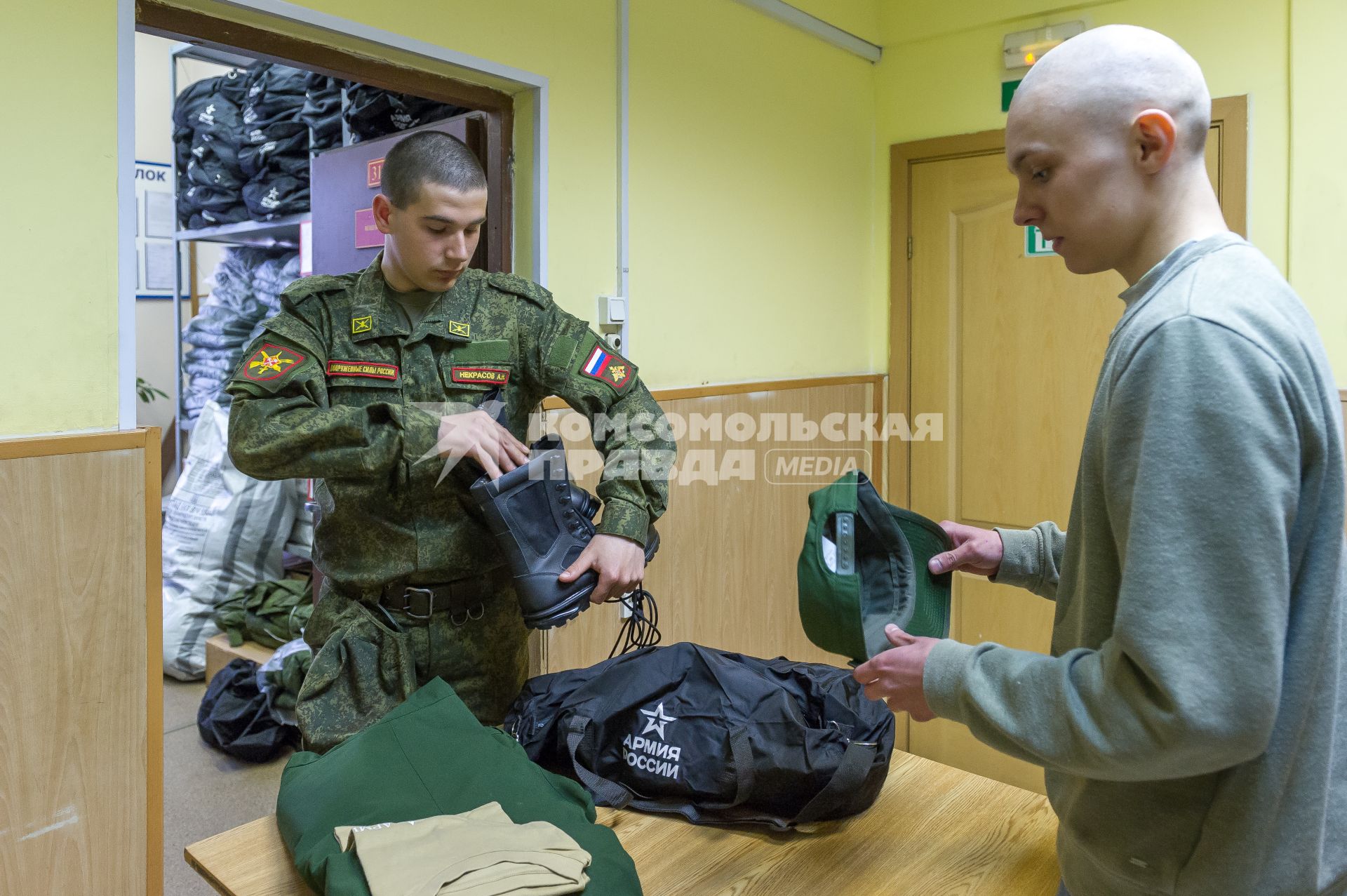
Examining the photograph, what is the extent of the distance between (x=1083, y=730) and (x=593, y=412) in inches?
47.0

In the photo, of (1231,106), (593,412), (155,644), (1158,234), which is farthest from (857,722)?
(1231,106)

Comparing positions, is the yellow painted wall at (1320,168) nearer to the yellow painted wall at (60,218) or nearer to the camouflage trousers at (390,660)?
the camouflage trousers at (390,660)

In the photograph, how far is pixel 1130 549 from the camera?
786mm

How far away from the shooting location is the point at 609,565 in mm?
1625

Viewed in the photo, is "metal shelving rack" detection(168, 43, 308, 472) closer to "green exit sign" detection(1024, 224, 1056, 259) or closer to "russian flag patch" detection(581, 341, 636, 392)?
"russian flag patch" detection(581, 341, 636, 392)

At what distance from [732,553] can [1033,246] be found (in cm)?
147

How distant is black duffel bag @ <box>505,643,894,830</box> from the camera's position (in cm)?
139

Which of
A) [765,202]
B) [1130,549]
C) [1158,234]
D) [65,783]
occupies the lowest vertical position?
[65,783]

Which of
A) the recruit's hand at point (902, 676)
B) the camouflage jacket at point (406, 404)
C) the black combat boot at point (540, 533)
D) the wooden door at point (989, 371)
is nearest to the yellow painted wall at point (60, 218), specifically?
the camouflage jacket at point (406, 404)

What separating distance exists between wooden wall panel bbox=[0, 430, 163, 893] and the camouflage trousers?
34 cm

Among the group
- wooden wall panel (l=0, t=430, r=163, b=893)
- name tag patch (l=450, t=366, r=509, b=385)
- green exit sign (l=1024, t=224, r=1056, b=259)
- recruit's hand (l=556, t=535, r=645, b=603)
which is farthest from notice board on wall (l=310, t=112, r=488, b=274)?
green exit sign (l=1024, t=224, r=1056, b=259)

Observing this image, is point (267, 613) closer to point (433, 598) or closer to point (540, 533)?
point (433, 598)

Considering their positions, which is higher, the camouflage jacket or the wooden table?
the camouflage jacket

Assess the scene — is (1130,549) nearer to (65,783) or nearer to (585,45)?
(65,783)
